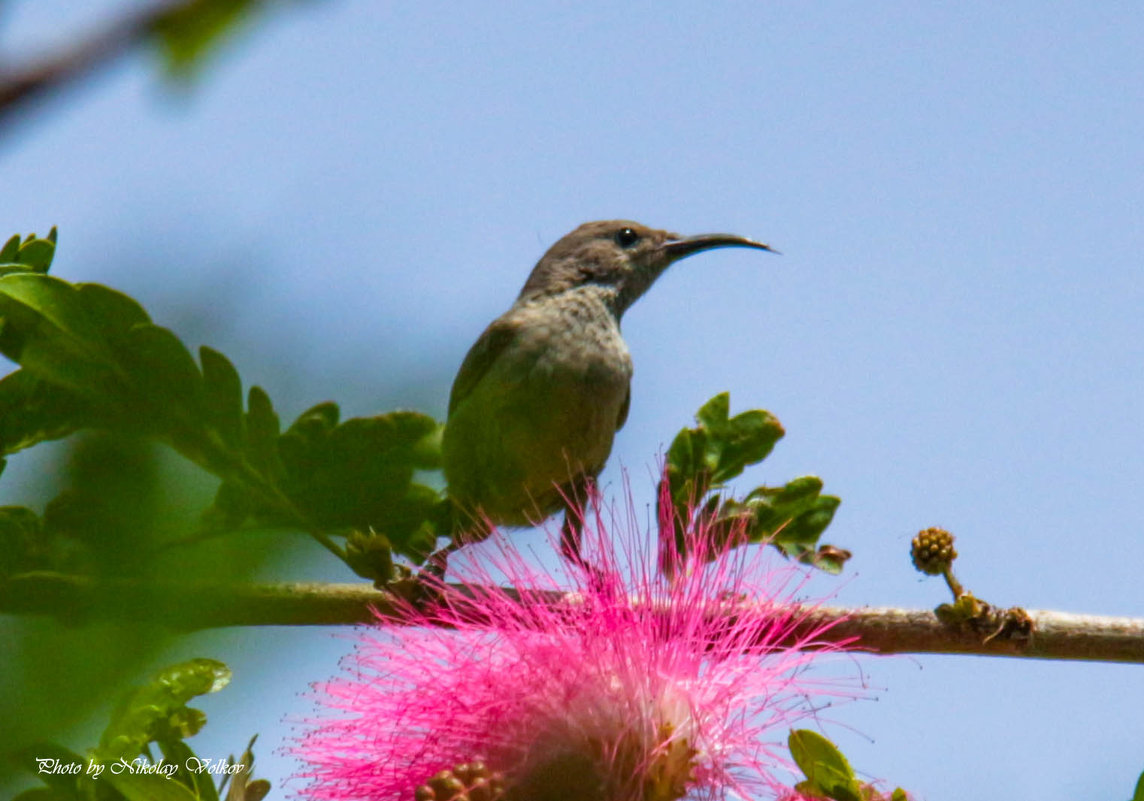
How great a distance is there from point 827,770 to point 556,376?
103 inches

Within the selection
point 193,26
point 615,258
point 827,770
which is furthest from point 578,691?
point 615,258

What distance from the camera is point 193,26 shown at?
66 centimetres

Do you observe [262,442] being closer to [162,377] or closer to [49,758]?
[162,377]

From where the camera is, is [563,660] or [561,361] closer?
[563,660]

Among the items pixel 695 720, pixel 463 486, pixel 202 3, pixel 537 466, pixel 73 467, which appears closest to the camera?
pixel 202 3

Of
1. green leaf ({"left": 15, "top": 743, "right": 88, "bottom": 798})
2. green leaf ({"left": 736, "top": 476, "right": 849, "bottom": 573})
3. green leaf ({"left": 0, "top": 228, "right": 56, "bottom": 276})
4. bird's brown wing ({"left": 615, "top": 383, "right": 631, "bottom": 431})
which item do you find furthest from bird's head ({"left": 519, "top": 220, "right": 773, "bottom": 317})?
green leaf ({"left": 15, "top": 743, "right": 88, "bottom": 798})

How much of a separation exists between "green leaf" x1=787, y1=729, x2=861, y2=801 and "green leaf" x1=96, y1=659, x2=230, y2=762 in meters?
1.06

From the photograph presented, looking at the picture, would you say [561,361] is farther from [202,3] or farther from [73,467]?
[202,3]

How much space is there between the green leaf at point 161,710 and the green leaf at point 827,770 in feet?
3.49

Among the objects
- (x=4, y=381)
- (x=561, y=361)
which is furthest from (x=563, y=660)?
(x=561, y=361)

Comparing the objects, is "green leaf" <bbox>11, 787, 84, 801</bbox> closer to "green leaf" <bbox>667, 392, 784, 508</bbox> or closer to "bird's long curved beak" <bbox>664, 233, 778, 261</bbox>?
"green leaf" <bbox>667, 392, 784, 508</bbox>

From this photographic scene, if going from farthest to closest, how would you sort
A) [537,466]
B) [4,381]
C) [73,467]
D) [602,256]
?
[602,256]
[537,466]
[4,381]
[73,467]

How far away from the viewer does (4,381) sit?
2.25 meters

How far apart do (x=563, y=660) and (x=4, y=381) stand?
3.63 ft
